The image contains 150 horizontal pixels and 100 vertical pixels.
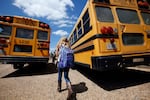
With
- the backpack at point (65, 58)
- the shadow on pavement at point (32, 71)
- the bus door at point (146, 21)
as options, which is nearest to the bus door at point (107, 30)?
the backpack at point (65, 58)

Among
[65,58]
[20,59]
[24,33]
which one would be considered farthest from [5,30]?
[65,58]

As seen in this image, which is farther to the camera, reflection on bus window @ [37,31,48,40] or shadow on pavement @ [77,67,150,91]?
reflection on bus window @ [37,31,48,40]

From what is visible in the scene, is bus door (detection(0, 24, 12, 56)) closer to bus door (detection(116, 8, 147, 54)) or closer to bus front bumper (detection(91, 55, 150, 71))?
bus front bumper (detection(91, 55, 150, 71))

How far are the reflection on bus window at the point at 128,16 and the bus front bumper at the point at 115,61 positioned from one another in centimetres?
112

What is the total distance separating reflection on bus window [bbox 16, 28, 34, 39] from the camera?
258 inches

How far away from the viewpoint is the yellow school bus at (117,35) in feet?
12.2

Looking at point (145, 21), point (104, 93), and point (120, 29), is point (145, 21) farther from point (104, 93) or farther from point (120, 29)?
point (104, 93)

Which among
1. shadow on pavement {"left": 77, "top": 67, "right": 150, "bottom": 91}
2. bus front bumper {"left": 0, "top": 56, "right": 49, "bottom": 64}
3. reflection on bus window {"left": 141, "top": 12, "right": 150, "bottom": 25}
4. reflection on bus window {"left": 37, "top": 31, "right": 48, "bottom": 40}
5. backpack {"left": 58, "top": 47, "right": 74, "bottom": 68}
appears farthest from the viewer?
reflection on bus window {"left": 37, "top": 31, "right": 48, "bottom": 40}

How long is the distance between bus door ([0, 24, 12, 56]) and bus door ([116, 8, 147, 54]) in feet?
15.8

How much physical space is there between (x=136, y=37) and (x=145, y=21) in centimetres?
77

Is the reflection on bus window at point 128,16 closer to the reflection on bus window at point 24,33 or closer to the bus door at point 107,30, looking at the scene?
the bus door at point 107,30

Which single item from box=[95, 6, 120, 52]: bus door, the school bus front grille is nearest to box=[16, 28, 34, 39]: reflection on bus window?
the school bus front grille

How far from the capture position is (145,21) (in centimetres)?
454

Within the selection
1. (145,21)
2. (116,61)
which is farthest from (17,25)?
(145,21)
